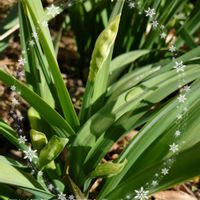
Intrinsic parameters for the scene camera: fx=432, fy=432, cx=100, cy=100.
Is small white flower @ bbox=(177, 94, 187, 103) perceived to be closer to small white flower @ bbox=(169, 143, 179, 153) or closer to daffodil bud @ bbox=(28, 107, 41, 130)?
small white flower @ bbox=(169, 143, 179, 153)

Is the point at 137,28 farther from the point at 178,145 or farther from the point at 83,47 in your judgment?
the point at 178,145

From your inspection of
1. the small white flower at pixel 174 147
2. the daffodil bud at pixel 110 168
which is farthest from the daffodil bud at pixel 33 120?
the small white flower at pixel 174 147

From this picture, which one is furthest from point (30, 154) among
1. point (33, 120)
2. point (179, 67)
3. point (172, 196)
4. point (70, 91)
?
point (70, 91)

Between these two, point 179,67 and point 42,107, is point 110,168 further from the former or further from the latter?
point 179,67

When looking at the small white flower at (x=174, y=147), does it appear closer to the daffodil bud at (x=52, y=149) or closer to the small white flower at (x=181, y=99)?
the small white flower at (x=181, y=99)

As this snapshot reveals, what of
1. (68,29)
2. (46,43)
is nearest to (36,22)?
(46,43)

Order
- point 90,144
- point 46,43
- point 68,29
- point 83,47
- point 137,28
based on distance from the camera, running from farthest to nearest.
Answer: point 68,29, point 83,47, point 137,28, point 90,144, point 46,43
